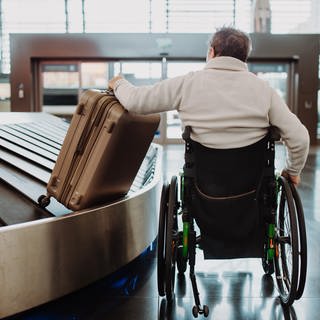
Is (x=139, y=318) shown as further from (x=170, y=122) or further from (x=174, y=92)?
(x=170, y=122)

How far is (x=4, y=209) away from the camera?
2.52 meters

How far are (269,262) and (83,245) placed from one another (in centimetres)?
111

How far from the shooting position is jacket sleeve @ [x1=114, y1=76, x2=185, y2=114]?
207 centimetres

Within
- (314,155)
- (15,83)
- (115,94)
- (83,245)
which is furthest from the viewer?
(15,83)

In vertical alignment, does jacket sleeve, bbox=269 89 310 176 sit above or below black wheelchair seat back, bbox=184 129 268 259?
above

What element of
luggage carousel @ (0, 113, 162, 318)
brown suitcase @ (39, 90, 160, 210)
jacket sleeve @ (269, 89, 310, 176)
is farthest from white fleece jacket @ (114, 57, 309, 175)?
luggage carousel @ (0, 113, 162, 318)

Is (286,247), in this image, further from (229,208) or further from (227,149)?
(227,149)

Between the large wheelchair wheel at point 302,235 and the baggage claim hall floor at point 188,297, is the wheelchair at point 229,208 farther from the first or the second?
the baggage claim hall floor at point 188,297

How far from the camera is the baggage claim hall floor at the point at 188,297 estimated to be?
225 cm

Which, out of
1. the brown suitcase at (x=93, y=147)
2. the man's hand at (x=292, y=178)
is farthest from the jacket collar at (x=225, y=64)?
the man's hand at (x=292, y=178)

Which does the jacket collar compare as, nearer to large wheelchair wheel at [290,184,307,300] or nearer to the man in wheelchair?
the man in wheelchair

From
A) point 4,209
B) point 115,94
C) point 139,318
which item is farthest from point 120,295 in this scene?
point 115,94

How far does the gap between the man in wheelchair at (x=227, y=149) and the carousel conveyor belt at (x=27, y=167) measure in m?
0.81

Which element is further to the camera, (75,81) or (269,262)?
(75,81)
